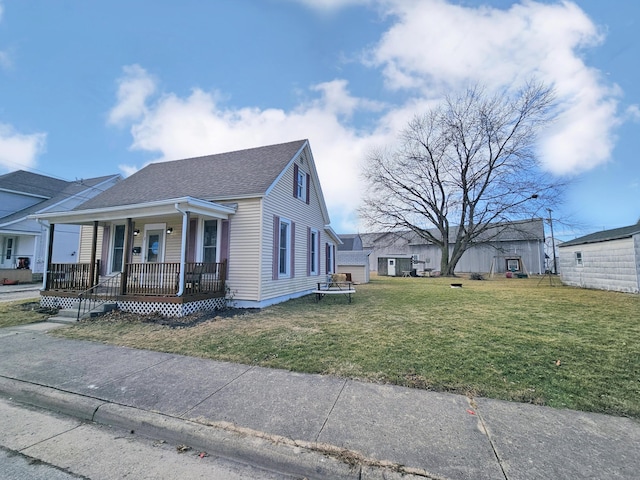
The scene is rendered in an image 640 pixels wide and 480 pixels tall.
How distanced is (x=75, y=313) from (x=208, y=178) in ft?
19.9

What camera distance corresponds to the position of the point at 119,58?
40.1 ft

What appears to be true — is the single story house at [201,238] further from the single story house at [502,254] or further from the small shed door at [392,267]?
the single story house at [502,254]

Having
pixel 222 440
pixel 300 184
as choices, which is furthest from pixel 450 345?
pixel 300 184

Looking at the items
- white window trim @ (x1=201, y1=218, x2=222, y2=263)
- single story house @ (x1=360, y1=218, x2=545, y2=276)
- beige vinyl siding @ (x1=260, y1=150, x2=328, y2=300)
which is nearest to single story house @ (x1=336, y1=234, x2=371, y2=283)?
beige vinyl siding @ (x1=260, y1=150, x2=328, y2=300)

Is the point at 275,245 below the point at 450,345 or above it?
above

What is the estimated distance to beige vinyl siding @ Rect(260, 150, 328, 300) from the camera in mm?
9483

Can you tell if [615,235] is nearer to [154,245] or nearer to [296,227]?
[296,227]

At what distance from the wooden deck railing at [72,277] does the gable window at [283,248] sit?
568cm

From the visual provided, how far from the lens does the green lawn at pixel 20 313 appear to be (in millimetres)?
7556

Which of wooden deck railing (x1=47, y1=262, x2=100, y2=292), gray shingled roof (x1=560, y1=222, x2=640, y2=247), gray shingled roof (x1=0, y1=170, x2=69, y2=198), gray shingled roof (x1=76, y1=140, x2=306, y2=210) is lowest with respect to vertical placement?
wooden deck railing (x1=47, y1=262, x2=100, y2=292)

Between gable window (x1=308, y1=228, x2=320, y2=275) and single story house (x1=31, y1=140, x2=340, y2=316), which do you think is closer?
single story house (x1=31, y1=140, x2=340, y2=316)

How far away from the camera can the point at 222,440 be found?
2572 mm

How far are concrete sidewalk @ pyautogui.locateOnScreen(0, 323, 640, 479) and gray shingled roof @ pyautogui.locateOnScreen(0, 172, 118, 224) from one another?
74.5 ft

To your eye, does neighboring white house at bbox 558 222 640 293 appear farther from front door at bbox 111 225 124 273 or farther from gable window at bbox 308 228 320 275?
front door at bbox 111 225 124 273
